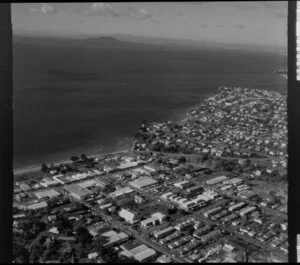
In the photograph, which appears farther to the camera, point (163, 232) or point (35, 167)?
point (35, 167)

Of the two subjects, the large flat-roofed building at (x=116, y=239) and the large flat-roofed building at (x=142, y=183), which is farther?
the large flat-roofed building at (x=142, y=183)

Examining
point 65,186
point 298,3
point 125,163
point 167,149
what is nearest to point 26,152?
point 65,186

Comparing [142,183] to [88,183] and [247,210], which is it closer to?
[88,183]

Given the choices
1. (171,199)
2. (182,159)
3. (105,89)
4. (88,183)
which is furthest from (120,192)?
(105,89)

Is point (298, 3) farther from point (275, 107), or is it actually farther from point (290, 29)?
point (275, 107)

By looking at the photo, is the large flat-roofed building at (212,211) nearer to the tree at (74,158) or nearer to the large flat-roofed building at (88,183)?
the large flat-roofed building at (88,183)

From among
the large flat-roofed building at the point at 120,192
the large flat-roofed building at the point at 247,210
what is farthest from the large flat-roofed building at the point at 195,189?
the large flat-roofed building at the point at 120,192

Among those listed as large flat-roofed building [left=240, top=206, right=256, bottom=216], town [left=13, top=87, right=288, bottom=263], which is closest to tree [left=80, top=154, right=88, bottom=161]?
town [left=13, top=87, right=288, bottom=263]
